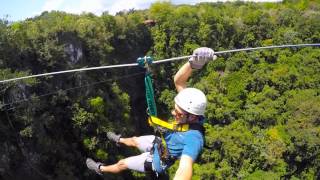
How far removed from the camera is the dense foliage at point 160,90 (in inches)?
942

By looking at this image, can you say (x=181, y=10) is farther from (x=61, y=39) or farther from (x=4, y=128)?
(x=4, y=128)

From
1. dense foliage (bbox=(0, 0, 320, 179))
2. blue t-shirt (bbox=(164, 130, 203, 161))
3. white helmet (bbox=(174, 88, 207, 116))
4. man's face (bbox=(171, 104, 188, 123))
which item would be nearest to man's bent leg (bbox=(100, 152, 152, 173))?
blue t-shirt (bbox=(164, 130, 203, 161))

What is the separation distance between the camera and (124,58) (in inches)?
1398

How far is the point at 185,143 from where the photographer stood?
4809 mm

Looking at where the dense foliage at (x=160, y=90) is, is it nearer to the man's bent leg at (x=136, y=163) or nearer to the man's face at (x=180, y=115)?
the man's bent leg at (x=136, y=163)

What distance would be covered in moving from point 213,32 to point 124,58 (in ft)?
27.3

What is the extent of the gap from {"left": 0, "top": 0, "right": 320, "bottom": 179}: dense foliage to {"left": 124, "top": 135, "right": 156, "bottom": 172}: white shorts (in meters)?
16.8

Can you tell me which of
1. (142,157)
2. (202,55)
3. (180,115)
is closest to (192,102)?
(180,115)

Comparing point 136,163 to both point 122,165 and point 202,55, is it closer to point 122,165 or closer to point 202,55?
point 122,165

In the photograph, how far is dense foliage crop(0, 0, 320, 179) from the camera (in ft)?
78.5

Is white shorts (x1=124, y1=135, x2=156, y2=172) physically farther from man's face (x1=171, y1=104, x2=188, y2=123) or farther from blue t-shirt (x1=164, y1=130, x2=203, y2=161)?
man's face (x1=171, y1=104, x2=188, y2=123)

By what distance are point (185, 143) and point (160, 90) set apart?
34.8m

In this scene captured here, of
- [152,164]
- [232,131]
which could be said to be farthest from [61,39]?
[152,164]

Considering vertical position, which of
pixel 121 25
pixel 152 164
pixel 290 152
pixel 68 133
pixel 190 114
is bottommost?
pixel 290 152
